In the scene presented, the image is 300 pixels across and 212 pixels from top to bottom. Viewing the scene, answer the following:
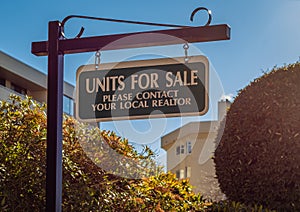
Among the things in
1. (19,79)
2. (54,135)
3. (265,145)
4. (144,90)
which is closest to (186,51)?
(144,90)

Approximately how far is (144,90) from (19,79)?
23.9m

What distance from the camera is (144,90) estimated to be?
187 inches

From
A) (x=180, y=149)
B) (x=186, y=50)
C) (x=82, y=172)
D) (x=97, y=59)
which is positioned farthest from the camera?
(x=180, y=149)

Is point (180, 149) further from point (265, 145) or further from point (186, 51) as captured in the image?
point (186, 51)

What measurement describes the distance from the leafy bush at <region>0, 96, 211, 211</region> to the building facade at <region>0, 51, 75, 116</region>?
59.5 ft

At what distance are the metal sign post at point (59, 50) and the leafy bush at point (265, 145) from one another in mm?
3829

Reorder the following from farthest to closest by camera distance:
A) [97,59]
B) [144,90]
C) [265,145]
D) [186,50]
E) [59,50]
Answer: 1. [265,145]
2. [59,50]
3. [97,59]
4. [186,50]
5. [144,90]

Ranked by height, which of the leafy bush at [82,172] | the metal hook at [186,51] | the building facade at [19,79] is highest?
the building facade at [19,79]

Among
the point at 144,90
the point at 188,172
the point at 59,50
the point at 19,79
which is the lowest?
the point at 144,90

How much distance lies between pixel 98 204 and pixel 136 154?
1.12m

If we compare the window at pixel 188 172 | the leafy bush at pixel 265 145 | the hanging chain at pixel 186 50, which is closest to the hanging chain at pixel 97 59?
the hanging chain at pixel 186 50

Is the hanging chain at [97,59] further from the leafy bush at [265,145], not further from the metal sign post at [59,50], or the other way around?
the leafy bush at [265,145]

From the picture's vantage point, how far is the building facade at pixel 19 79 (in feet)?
85.8

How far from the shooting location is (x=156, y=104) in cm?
471
